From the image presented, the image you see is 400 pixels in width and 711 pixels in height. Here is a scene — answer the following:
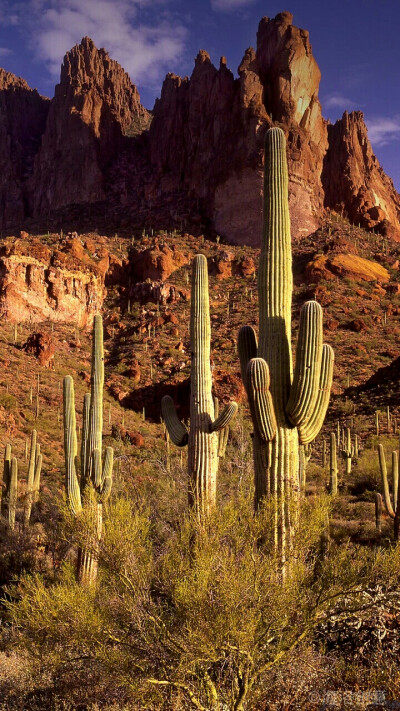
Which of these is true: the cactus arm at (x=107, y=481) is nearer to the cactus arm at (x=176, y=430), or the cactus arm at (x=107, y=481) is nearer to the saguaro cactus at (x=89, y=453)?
the saguaro cactus at (x=89, y=453)

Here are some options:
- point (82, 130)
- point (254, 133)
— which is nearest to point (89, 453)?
point (254, 133)

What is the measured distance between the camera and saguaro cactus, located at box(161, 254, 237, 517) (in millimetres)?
9344

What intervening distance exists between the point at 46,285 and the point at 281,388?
122 feet

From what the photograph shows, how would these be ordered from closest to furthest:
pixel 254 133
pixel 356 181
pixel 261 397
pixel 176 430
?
1. pixel 261 397
2. pixel 176 430
3. pixel 254 133
4. pixel 356 181

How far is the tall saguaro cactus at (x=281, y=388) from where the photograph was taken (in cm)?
680

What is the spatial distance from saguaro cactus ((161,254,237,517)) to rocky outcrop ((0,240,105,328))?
3138 centimetres

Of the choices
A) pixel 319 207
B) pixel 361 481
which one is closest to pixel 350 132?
pixel 319 207

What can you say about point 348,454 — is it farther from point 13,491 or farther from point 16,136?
point 16,136

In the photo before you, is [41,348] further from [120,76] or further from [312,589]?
[120,76]

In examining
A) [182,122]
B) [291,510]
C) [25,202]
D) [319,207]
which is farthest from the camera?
[25,202]

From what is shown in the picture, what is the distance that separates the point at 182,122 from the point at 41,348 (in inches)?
1754

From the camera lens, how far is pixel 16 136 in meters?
87.7

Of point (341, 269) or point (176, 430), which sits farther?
point (341, 269)

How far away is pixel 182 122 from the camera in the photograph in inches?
2680
